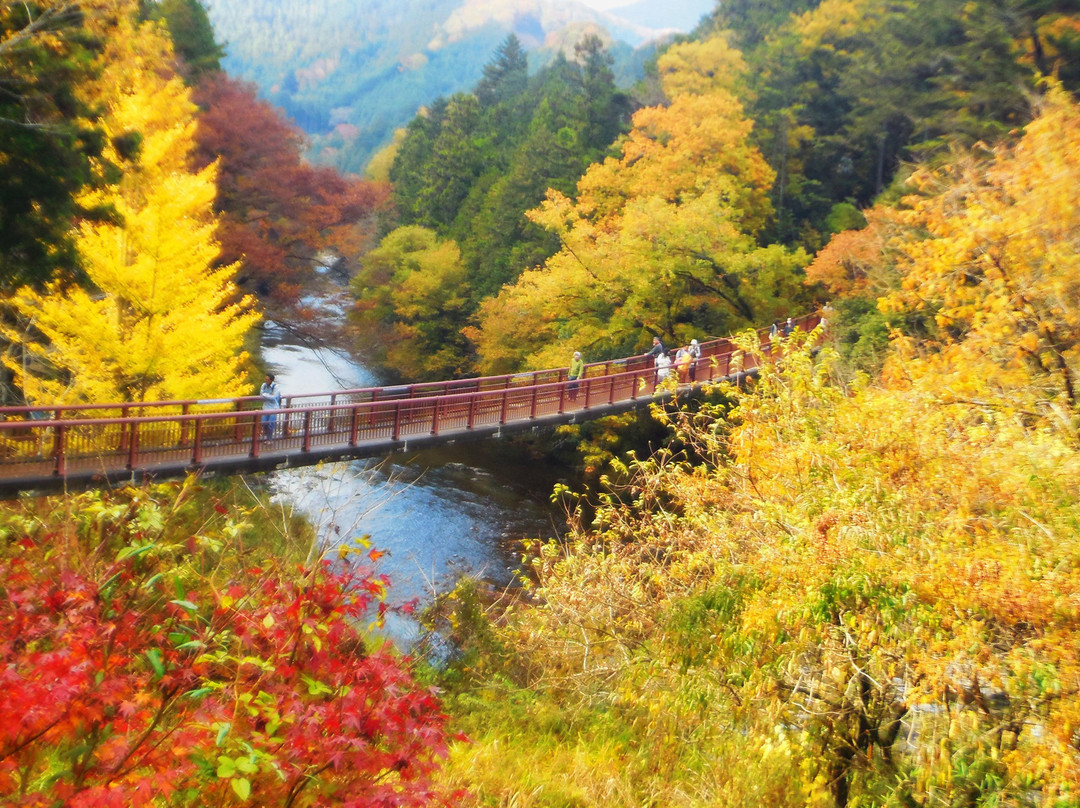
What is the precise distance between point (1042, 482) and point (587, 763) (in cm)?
390

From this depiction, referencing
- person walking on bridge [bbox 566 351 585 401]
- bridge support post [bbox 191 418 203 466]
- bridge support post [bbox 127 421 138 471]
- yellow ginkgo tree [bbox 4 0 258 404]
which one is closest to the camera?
bridge support post [bbox 127 421 138 471]

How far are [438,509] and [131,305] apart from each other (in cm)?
786

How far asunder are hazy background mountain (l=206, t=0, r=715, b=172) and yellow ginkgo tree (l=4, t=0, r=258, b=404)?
9913cm

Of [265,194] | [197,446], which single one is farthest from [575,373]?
[265,194]

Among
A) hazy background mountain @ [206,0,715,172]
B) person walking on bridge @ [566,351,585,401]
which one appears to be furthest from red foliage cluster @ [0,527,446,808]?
hazy background mountain @ [206,0,715,172]

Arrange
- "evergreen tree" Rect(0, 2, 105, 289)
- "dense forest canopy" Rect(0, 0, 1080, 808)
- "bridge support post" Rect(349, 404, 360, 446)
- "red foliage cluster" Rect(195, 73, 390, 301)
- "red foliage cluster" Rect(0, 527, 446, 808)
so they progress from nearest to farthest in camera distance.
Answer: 1. "red foliage cluster" Rect(0, 527, 446, 808)
2. "dense forest canopy" Rect(0, 0, 1080, 808)
3. "evergreen tree" Rect(0, 2, 105, 289)
4. "bridge support post" Rect(349, 404, 360, 446)
5. "red foliage cluster" Rect(195, 73, 390, 301)

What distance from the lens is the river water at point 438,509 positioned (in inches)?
540

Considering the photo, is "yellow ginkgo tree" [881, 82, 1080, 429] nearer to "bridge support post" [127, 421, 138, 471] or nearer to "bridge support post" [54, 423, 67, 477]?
"bridge support post" [127, 421, 138, 471]

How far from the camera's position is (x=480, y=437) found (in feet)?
51.6

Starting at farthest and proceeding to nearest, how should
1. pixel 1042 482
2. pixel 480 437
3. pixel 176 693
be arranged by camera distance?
1. pixel 480 437
2. pixel 1042 482
3. pixel 176 693

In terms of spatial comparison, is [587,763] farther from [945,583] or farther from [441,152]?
[441,152]

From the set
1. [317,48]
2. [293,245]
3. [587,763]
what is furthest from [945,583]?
[317,48]

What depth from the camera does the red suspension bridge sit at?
9836 millimetres

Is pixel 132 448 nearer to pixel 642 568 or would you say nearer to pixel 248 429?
pixel 248 429
